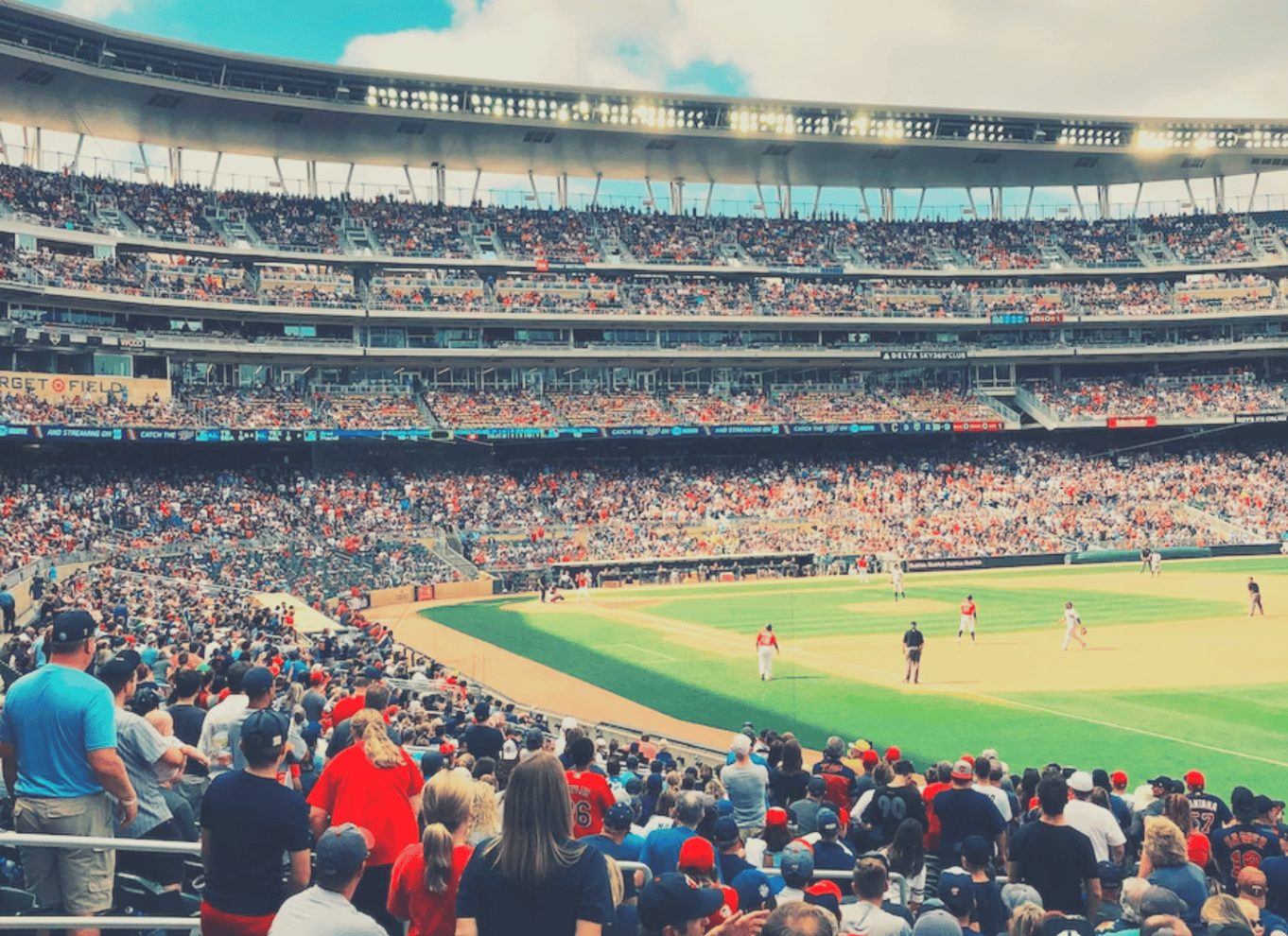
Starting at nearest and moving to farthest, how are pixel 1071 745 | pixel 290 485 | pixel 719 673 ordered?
pixel 1071 745, pixel 719 673, pixel 290 485

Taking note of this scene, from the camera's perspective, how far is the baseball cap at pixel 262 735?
5.66 metres

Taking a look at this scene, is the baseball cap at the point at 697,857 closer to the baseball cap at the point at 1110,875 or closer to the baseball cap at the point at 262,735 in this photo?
the baseball cap at the point at 262,735

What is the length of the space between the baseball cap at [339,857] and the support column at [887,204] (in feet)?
261

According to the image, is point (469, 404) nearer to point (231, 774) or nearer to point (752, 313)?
point (752, 313)

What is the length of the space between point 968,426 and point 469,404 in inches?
1225

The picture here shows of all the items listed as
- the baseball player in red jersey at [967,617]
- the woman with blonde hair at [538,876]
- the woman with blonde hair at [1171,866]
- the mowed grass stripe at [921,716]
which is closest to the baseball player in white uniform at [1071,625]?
the baseball player in red jersey at [967,617]

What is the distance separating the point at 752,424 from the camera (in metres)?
66.4

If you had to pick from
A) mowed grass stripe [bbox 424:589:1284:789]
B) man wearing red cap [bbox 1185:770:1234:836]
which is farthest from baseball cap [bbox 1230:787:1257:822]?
mowed grass stripe [bbox 424:589:1284:789]

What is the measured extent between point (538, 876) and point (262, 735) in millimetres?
1938

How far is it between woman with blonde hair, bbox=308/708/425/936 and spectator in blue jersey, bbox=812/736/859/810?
5482 millimetres

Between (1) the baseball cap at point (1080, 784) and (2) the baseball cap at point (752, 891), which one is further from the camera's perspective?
(1) the baseball cap at point (1080, 784)

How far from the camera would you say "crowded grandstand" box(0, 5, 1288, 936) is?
10.5 meters

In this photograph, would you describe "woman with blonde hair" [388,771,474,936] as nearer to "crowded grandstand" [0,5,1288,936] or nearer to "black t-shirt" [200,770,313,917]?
"black t-shirt" [200,770,313,917]

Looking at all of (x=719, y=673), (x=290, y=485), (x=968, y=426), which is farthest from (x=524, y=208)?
(x=719, y=673)
